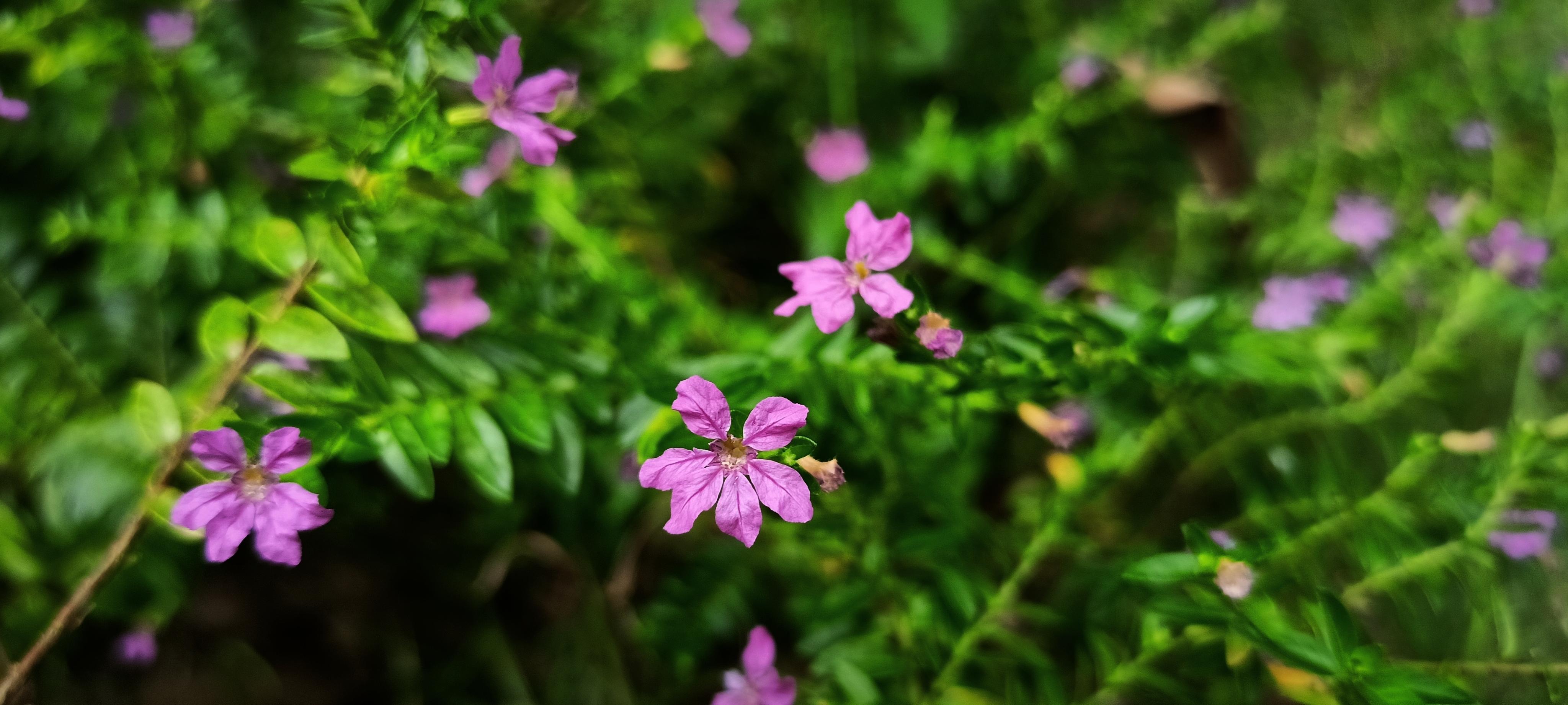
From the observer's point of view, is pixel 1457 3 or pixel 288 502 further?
pixel 1457 3

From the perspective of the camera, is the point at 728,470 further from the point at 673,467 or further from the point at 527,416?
the point at 527,416

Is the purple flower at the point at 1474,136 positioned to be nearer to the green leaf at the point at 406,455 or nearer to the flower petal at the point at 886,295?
the flower petal at the point at 886,295

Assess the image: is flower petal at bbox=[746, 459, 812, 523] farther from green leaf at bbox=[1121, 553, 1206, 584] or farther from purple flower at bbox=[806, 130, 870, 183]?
purple flower at bbox=[806, 130, 870, 183]

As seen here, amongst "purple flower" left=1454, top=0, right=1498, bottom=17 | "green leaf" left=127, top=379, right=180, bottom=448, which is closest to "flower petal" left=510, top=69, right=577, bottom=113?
"green leaf" left=127, top=379, right=180, bottom=448

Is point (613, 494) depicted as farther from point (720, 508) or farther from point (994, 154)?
point (994, 154)

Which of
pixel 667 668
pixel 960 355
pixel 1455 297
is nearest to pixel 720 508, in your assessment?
pixel 960 355

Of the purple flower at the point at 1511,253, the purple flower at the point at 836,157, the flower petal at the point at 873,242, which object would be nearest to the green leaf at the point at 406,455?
the flower petal at the point at 873,242

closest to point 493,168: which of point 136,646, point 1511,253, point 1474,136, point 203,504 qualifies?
point 203,504

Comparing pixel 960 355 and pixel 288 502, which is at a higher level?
pixel 960 355
